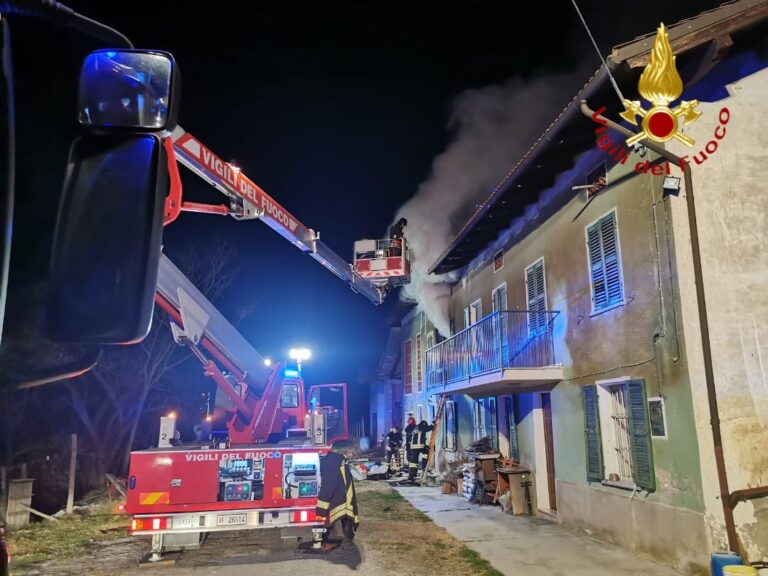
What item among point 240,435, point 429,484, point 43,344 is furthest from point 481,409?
point 43,344

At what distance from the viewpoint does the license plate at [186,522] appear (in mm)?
7281

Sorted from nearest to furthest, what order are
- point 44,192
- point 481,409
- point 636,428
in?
point 44,192 < point 636,428 < point 481,409

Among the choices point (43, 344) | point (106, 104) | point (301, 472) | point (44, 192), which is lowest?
point (301, 472)

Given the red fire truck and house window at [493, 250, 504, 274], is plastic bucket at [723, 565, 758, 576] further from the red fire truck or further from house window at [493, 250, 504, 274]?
house window at [493, 250, 504, 274]

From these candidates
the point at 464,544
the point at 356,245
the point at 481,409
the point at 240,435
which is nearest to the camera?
the point at 464,544

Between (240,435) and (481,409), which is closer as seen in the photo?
(240,435)

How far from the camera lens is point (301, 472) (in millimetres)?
7668

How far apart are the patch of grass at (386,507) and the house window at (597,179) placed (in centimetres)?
699

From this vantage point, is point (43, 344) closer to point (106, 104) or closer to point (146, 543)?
point (106, 104)

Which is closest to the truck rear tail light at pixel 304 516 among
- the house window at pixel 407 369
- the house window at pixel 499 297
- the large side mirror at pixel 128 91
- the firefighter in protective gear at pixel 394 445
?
the large side mirror at pixel 128 91

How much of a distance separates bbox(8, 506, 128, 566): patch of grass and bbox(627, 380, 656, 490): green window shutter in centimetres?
849

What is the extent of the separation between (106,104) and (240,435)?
8.74 m

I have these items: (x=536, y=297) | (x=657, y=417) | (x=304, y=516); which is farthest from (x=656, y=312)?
(x=304, y=516)

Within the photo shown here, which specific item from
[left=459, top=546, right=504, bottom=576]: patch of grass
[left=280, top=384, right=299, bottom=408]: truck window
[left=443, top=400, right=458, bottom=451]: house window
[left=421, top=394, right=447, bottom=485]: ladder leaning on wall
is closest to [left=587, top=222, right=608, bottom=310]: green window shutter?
[left=459, top=546, right=504, bottom=576]: patch of grass
